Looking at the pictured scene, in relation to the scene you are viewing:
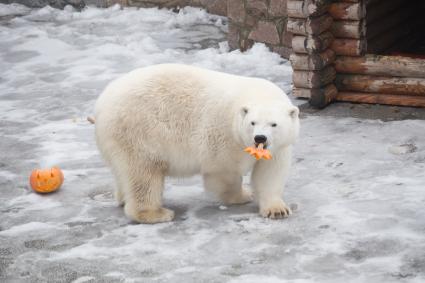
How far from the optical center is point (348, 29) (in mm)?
7547

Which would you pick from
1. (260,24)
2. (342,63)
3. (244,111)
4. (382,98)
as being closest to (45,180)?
(244,111)

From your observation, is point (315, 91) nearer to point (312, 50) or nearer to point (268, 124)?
point (312, 50)

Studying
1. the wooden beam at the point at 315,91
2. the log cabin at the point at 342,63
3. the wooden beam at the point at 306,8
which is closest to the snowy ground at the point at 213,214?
the wooden beam at the point at 315,91

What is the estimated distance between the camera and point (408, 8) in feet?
31.6

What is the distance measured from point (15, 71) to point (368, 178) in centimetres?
519

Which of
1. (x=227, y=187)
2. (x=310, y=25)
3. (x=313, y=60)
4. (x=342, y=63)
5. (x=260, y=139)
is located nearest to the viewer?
(x=260, y=139)

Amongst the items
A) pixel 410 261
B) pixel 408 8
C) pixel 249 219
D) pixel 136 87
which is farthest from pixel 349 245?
pixel 408 8

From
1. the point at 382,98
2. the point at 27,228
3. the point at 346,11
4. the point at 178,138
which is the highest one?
the point at 346,11

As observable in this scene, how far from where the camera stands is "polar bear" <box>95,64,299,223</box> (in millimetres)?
5105

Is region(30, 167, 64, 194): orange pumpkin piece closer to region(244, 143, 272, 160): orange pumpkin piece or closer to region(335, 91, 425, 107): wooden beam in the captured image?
region(244, 143, 272, 160): orange pumpkin piece

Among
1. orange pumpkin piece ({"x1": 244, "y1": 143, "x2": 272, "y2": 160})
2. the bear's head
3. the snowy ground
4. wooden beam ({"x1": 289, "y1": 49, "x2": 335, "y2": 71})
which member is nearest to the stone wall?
the snowy ground

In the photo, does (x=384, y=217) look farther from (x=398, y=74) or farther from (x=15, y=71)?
(x=15, y=71)

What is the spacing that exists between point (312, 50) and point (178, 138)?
8.73ft

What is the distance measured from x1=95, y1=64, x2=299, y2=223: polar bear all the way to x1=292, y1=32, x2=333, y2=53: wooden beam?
7.60ft
